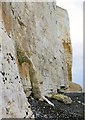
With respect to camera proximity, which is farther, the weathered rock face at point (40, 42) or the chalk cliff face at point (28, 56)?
the weathered rock face at point (40, 42)

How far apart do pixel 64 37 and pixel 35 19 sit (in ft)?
50.8

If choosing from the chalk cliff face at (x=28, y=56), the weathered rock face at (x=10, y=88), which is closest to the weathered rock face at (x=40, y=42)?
the chalk cliff face at (x=28, y=56)

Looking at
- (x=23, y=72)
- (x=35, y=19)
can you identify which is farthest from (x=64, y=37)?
(x=23, y=72)

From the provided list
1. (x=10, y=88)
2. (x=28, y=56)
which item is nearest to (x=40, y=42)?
(x=28, y=56)

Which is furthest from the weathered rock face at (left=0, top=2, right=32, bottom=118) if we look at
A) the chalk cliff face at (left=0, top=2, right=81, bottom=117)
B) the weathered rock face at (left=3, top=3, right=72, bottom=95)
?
the weathered rock face at (left=3, top=3, right=72, bottom=95)

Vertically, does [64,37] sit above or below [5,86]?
above

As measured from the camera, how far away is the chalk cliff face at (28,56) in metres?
8.23

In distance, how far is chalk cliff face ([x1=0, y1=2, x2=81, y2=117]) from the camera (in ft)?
27.0

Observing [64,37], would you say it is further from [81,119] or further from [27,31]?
[81,119]

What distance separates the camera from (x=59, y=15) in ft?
120

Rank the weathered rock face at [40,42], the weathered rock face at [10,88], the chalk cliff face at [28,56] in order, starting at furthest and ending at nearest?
the weathered rock face at [40,42]
the chalk cliff face at [28,56]
the weathered rock face at [10,88]

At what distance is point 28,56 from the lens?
57.2 feet

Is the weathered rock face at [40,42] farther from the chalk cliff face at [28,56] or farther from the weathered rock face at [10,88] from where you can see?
the weathered rock face at [10,88]

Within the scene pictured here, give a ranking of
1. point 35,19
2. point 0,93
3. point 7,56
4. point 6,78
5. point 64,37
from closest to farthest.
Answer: point 0,93
point 6,78
point 7,56
point 35,19
point 64,37
